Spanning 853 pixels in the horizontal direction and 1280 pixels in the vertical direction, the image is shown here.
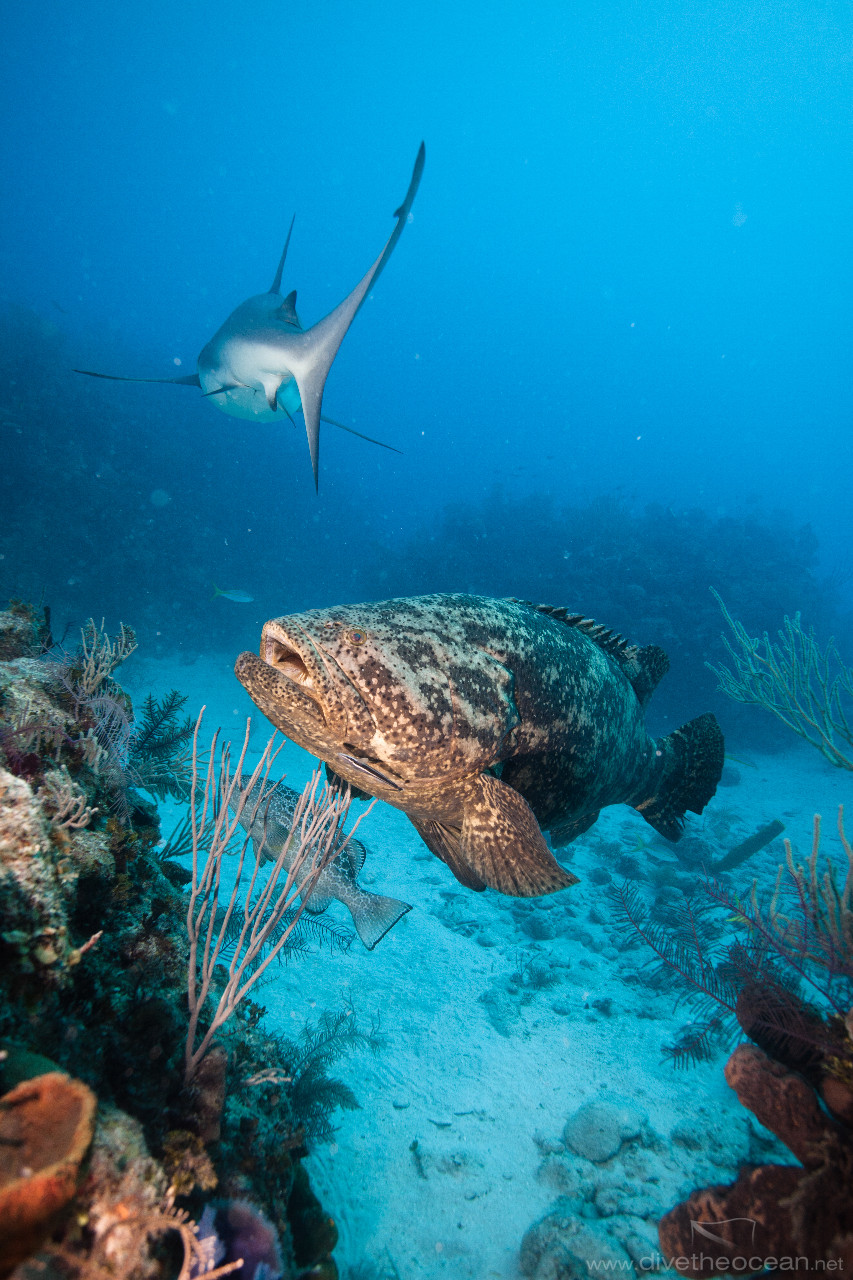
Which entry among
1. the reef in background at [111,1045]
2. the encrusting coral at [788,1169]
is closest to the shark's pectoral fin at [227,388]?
the reef in background at [111,1045]

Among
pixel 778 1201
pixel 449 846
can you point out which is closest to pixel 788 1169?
pixel 778 1201

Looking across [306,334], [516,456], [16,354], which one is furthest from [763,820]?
[516,456]

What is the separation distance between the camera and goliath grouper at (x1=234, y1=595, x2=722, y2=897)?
9.04 ft

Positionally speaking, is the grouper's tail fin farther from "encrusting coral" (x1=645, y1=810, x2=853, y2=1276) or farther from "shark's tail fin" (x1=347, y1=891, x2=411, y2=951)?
"encrusting coral" (x1=645, y1=810, x2=853, y2=1276)

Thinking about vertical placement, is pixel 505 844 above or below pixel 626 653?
below

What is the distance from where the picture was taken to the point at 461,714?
3.00m

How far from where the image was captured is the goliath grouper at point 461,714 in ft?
9.04

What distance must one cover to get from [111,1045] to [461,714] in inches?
84.1

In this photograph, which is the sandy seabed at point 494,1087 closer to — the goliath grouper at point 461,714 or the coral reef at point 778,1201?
the coral reef at point 778,1201

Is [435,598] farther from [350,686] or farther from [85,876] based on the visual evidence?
[85,876]

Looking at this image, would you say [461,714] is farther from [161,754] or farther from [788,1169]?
[161,754]

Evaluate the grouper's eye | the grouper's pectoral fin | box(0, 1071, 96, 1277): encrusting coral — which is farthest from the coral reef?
the grouper's eye

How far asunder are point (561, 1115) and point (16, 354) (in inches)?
1248

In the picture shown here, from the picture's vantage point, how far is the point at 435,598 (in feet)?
11.7
